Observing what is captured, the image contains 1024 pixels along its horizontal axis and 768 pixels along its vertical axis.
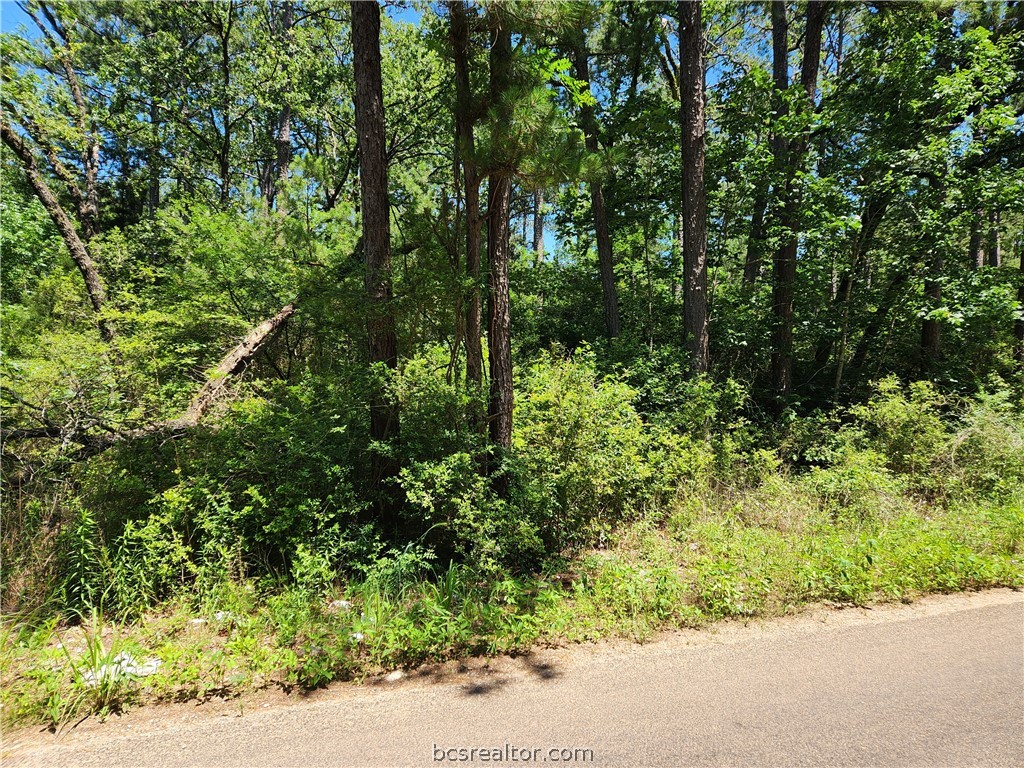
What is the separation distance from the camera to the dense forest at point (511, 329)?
4.34 metres

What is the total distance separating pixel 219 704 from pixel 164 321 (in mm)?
5746

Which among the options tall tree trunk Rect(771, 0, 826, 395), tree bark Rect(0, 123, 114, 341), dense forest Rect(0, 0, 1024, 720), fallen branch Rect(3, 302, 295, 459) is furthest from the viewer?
tall tree trunk Rect(771, 0, 826, 395)

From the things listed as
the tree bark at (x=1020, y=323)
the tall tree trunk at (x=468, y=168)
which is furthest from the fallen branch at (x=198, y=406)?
the tree bark at (x=1020, y=323)

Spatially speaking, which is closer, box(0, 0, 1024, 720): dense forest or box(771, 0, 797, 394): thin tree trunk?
box(0, 0, 1024, 720): dense forest

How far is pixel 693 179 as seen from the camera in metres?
8.29

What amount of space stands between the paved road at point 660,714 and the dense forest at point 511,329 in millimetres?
466

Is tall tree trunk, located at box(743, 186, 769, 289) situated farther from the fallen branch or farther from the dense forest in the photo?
the fallen branch

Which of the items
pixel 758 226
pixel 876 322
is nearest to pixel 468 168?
pixel 758 226

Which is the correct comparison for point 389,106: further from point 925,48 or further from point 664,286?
point 925,48

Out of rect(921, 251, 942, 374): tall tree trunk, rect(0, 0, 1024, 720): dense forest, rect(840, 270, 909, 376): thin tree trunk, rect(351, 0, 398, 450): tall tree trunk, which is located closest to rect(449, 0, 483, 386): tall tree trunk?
rect(0, 0, 1024, 720): dense forest

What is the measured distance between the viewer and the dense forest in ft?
14.2

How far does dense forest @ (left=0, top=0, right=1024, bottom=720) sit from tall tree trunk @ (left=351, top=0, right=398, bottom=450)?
0.04 m

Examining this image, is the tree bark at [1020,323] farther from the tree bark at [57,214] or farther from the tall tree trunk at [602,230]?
the tree bark at [57,214]

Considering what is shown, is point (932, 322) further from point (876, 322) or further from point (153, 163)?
point (153, 163)
